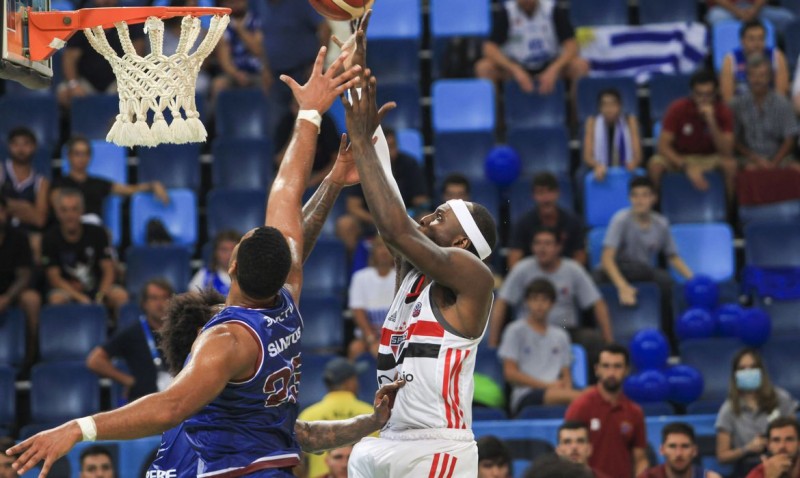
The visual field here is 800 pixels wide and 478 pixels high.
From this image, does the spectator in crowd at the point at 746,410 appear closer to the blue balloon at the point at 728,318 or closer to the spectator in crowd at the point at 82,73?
the blue balloon at the point at 728,318

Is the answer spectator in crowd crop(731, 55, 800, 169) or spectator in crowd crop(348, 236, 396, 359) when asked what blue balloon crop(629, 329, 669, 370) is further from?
spectator in crowd crop(731, 55, 800, 169)

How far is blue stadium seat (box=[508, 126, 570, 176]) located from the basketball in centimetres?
729

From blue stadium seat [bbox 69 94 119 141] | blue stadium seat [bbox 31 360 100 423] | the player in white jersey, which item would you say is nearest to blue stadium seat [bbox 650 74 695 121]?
blue stadium seat [bbox 69 94 119 141]

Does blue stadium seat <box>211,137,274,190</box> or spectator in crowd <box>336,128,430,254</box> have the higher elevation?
blue stadium seat <box>211,137,274,190</box>

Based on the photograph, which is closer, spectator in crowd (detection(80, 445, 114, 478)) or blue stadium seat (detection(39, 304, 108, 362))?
spectator in crowd (detection(80, 445, 114, 478))

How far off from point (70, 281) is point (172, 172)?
196 cm

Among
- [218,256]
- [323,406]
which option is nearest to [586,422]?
[323,406]

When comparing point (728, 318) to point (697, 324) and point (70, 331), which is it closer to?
point (697, 324)

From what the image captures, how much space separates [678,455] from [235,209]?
18.1 ft

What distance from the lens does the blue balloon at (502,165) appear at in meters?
13.1

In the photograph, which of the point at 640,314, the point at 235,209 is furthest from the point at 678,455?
the point at 235,209

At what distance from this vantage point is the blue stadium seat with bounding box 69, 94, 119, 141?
14.2 m

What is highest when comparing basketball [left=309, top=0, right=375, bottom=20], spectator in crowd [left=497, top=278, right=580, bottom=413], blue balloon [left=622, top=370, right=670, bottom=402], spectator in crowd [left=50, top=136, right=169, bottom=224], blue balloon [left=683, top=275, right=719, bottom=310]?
basketball [left=309, top=0, right=375, bottom=20]

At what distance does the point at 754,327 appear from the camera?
1152 cm
